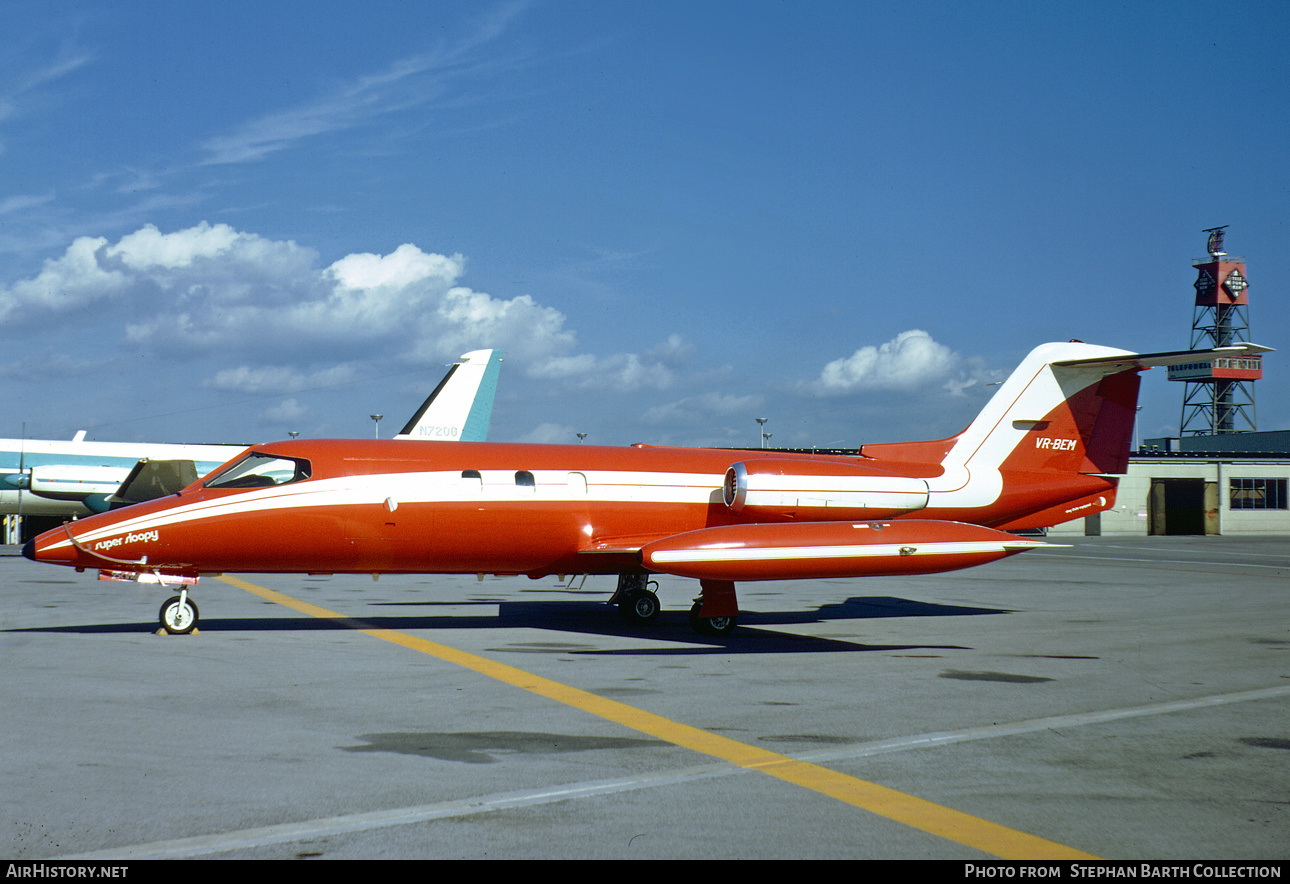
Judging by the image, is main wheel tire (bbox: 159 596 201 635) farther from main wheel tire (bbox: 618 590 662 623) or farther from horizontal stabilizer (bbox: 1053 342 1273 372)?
horizontal stabilizer (bbox: 1053 342 1273 372)

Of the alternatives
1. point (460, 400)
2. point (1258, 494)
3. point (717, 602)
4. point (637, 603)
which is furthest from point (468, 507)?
point (1258, 494)

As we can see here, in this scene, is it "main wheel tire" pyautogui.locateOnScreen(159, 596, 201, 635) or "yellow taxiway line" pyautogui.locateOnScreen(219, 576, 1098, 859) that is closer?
"yellow taxiway line" pyautogui.locateOnScreen(219, 576, 1098, 859)

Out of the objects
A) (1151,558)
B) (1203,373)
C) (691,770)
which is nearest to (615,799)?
(691,770)

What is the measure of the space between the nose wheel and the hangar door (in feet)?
208

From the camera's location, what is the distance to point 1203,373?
9762 centimetres

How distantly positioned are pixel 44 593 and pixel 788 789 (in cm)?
1929

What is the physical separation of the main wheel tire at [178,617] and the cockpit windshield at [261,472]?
69.7 inches

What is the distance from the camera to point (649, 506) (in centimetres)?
1639

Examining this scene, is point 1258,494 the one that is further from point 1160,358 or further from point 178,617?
point 178,617

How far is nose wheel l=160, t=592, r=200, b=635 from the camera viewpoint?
1440cm

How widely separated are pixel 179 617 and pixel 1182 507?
71.1m

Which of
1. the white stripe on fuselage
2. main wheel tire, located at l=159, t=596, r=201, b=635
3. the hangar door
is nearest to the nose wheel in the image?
main wheel tire, located at l=159, t=596, r=201, b=635
